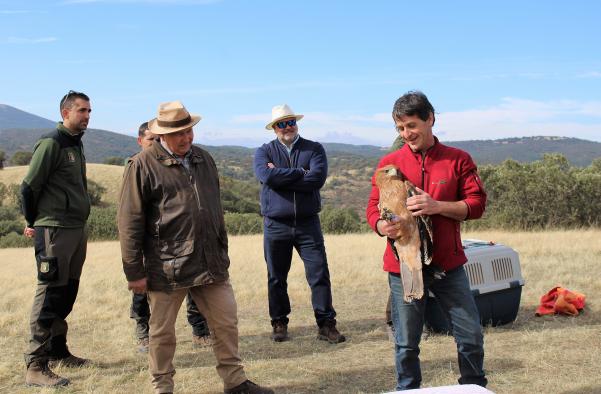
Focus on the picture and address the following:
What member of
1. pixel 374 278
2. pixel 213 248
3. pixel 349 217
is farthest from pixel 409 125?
pixel 349 217

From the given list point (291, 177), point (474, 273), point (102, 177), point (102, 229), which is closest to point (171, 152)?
point (291, 177)

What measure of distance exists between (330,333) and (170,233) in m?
2.45

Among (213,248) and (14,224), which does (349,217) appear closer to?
(14,224)

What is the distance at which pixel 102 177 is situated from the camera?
50.6 m

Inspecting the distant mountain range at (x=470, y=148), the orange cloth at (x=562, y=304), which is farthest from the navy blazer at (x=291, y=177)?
the distant mountain range at (x=470, y=148)

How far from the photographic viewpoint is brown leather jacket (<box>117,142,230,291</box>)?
13.8 ft

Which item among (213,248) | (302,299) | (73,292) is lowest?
(302,299)

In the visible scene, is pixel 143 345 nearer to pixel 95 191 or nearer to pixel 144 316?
pixel 144 316

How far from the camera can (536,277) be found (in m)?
8.85

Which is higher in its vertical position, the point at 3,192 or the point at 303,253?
the point at 303,253

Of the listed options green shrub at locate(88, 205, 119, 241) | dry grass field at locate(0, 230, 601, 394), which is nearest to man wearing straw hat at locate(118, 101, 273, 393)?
dry grass field at locate(0, 230, 601, 394)

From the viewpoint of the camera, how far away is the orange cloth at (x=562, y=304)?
669 cm

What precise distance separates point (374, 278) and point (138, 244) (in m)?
5.67

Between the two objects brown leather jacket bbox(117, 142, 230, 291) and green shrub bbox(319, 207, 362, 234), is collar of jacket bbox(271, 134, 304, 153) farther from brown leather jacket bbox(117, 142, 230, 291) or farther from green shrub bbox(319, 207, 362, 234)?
green shrub bbox(319, 207, 362, 234)
